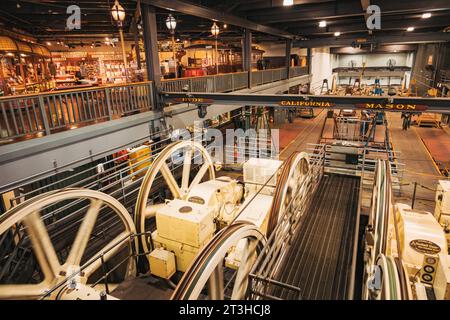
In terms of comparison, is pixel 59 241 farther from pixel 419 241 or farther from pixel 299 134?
pixel 299 134

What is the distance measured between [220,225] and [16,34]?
17.8 m

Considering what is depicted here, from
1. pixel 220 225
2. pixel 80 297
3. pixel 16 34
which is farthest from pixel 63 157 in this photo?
pixel 16 34

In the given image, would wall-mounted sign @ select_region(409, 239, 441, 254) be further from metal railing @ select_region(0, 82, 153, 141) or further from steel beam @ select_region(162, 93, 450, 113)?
metal railing @ select_region(0, 82, 153, 141)

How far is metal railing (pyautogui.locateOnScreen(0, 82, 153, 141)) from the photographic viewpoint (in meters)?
6.62

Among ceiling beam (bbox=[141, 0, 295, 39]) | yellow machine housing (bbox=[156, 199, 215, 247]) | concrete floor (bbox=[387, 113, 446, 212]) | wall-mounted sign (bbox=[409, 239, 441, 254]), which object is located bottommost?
concrete floor (bbox=[387, 113, 446, 212])

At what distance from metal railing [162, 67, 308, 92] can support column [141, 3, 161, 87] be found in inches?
17.8

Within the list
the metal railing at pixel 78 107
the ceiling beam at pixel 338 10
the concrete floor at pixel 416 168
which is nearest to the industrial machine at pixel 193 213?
the metal railing at pixel 78 107

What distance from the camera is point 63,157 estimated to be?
6.98 m

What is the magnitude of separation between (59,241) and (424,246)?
808cm

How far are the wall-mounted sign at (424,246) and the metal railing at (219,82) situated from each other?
7.74 m

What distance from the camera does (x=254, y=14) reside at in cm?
1576

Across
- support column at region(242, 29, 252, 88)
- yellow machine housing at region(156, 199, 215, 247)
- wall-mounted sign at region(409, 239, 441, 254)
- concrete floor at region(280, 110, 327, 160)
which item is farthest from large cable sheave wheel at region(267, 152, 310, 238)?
concrete floor at region(280, 110, 327, 160)

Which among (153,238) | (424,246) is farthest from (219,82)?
(424,246)
